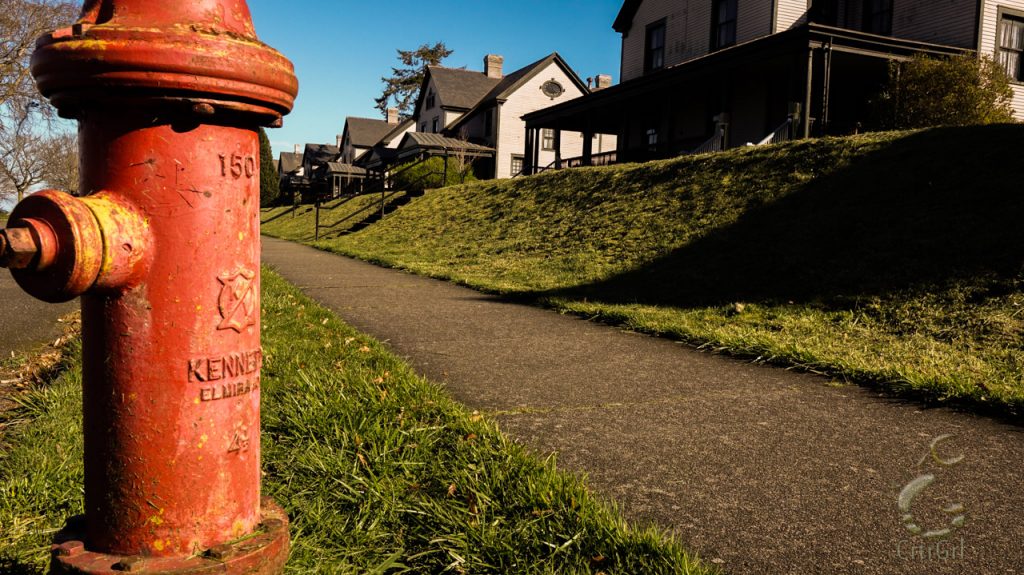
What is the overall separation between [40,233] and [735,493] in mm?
2247

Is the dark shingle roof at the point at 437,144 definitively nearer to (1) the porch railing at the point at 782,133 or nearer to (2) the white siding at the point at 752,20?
(2) the white siding at the point at 752,20

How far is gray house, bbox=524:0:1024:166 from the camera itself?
1603cm

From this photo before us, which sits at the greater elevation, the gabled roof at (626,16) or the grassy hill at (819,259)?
the gabled roof at (626,16)

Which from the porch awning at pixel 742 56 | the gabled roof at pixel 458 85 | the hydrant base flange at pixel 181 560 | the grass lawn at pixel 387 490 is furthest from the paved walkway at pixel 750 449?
the gabled roof at pixel 458 85

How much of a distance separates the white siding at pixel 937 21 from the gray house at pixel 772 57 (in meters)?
0.03

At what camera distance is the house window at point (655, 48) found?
931 inches

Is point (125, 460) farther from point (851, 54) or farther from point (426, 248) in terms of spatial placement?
point (851, 54)

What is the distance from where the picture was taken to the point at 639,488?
2.48 m

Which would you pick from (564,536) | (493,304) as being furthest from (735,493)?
(493,304)

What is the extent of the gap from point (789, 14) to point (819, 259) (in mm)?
15071

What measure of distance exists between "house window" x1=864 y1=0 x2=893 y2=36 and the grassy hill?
35.4 feet

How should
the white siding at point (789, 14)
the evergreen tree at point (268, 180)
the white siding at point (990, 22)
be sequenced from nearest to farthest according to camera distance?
the white siding at point (990, 22), the white siding at point (789, 14), the evergreen tree at point (268, 180)

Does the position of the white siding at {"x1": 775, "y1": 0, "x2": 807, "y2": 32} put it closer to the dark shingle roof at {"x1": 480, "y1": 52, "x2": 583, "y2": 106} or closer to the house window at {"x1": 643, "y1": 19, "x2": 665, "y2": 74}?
the house window at {"x1": 643, "y1": 19, "x2": 665, "y2": 74}

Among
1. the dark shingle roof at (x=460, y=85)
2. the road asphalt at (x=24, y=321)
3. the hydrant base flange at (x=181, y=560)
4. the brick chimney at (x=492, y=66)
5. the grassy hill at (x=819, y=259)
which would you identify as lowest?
the road asphalt at (x=24, y=321)
